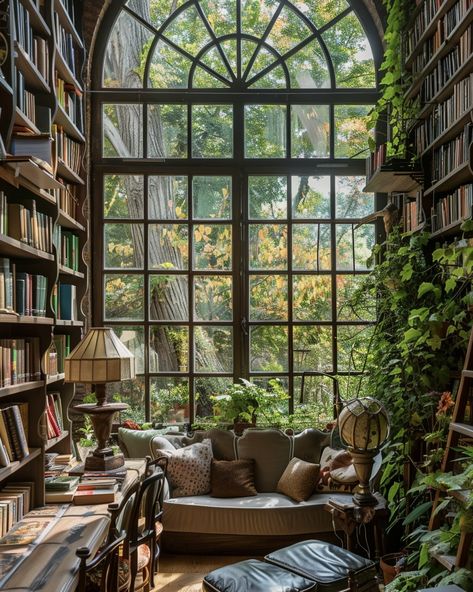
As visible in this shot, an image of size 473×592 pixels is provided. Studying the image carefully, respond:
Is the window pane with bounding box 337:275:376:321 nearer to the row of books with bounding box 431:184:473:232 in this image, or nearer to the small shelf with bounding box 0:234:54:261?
the row of books with bounding box 431:184:473:232

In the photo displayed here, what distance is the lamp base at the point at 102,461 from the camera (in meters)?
3.87

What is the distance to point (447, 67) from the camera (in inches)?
158

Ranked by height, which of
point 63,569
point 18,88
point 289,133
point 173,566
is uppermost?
point 289,133

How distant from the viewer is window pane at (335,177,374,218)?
18.6 ft

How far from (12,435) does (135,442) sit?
2.09 metres

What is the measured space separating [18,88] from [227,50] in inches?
111

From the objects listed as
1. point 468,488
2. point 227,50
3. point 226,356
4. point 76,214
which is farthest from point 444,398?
point 227,50

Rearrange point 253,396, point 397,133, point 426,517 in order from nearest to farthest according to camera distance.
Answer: point 426,517 < point 397,133 < point 253,396

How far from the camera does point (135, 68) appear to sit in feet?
18.6

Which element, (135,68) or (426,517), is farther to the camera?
(135,68)

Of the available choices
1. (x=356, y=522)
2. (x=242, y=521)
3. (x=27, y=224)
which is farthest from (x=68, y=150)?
(x=356, y=522)

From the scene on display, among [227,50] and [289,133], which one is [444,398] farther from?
[227,50]

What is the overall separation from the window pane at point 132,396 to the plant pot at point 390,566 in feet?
7.72

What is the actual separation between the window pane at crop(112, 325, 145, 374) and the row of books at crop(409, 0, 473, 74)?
9.67 ft
